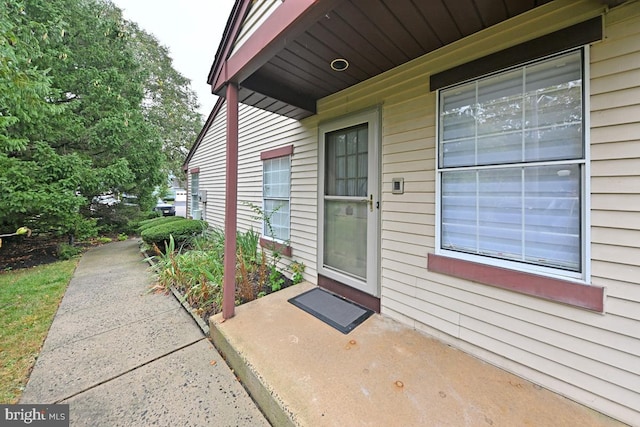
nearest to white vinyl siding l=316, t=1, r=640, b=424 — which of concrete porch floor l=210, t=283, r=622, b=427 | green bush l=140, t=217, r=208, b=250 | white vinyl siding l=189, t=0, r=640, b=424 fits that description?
white vinyl siding l=189, t=0, r=640, b=424

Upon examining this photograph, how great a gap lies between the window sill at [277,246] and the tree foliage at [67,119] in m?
3.69

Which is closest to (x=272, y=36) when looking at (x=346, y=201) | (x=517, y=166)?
(x=346, y=201)

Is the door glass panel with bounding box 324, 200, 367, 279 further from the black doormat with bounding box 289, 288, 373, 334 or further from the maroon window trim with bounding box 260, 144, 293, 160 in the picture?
the maroon window trim with bounding box 260, 144, 293, 160

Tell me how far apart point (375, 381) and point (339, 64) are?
2.80 meters

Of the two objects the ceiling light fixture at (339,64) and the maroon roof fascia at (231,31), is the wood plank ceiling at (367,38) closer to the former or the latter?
the ceiling light fixture at (339,64)

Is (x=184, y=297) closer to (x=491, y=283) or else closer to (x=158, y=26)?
(x=491, y=283)

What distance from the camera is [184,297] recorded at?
3.41m

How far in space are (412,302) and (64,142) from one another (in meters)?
9.45

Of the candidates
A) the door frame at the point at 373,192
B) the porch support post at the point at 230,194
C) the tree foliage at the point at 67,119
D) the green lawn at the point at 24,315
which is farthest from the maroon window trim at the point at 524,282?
the tree foliage at the point at 67,119

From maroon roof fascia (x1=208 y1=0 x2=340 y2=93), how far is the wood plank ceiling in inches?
3.5

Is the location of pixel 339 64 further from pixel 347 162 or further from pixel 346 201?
pixel 346 201

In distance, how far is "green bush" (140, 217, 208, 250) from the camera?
5.42 meters

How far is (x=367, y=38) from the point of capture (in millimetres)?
2004

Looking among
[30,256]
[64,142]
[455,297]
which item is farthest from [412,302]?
[64,142]
